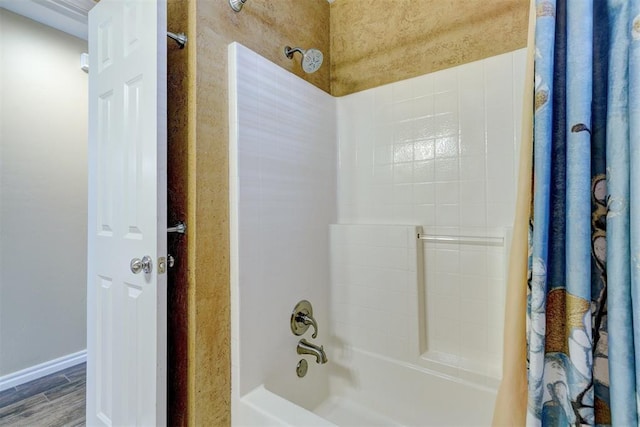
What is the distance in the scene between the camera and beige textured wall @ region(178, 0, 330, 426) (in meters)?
1.09

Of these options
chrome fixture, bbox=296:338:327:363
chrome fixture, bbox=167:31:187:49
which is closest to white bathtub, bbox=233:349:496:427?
chrome fixture, bbox=296:338:327:363

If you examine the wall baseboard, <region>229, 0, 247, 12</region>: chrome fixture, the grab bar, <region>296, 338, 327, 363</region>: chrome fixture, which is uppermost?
<region>229, 0, 247, 12</region>: chrome fixture

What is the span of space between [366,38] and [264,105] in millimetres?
825

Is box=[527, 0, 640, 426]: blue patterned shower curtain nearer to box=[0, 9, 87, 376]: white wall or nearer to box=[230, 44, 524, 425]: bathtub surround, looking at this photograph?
box=[230, 44, 524, 425]: bathtub surround

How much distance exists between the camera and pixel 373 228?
5.25ft

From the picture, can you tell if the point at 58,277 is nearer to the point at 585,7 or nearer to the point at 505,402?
the point at 505,402

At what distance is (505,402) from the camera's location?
2.08ft

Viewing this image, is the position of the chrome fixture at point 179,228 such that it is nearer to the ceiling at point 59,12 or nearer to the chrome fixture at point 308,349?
the chrome fixture at point 308,349

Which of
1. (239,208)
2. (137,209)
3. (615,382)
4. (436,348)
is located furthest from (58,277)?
(615,382)

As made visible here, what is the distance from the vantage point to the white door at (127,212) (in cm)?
101

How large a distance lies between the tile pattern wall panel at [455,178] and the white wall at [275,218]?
323 millimetres

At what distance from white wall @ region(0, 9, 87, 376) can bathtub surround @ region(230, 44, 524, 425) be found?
1.84m

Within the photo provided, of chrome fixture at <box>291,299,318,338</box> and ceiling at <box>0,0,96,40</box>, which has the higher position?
ceiling at <box>0,0,96,40</box>

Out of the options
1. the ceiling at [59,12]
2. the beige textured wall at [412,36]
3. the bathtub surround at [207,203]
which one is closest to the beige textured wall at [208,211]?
the bathtub surround at [207,203]
